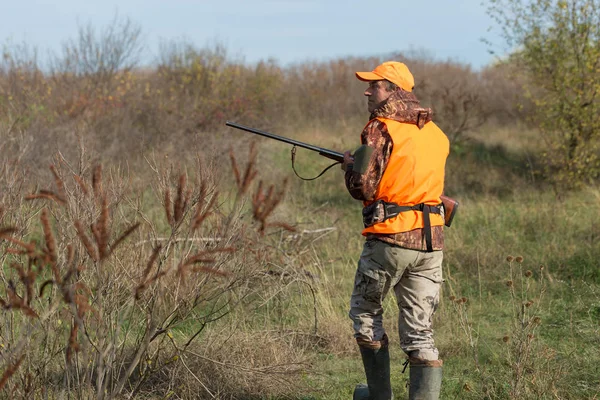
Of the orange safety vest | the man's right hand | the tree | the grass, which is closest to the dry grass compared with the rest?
the grass

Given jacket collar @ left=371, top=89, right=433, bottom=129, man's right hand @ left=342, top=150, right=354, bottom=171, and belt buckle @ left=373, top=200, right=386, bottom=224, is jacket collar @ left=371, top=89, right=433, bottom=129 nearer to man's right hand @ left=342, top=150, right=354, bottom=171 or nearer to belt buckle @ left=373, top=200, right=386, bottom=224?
man's right hand @ left=342, top=150, right=354, bottom=171

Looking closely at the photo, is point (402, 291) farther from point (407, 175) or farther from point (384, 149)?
point (384, 149)

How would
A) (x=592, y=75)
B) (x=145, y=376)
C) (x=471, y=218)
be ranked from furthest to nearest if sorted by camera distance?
(x=592, y=75)
(x=471, y=218)
(x=145, y=376)

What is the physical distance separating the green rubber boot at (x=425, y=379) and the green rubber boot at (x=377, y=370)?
194 mm

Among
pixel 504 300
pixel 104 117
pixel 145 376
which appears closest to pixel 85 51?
pixel 104 117

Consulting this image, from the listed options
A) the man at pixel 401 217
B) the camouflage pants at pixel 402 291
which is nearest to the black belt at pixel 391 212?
the man at pixel 401 217

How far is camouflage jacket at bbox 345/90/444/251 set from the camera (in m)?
4.02

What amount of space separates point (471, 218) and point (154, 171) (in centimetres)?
659

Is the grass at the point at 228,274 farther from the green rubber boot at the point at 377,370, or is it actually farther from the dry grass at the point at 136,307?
the green rubber boot at the point at 377,370

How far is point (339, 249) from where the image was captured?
28.6 feet

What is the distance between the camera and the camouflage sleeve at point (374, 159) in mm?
4016

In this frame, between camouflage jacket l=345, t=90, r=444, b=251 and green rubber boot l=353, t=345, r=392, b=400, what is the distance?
67cm

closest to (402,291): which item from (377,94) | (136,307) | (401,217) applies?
(401,217)

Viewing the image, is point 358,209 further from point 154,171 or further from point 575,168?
point 154,171
